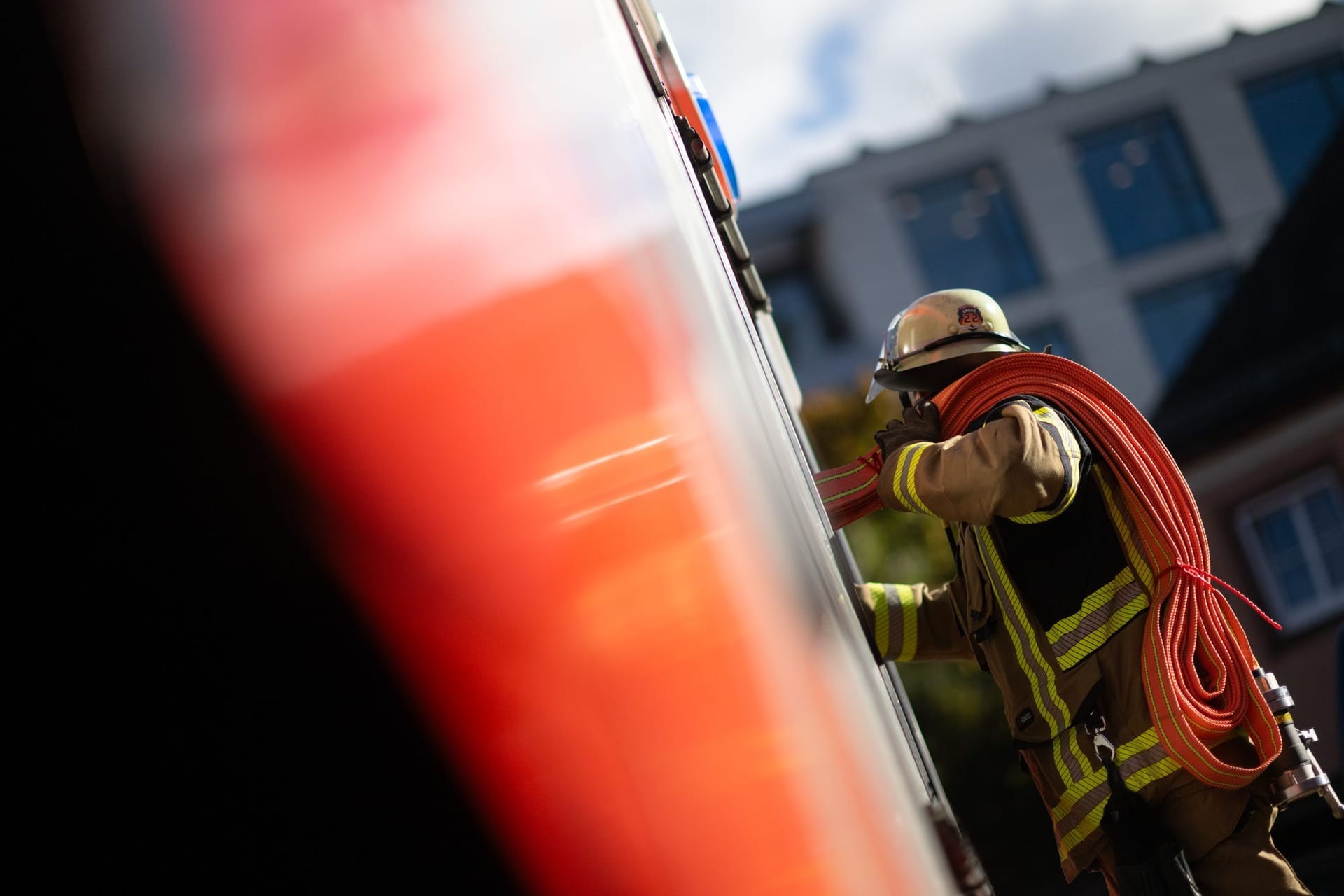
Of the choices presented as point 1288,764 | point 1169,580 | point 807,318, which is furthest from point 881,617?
point 807,318

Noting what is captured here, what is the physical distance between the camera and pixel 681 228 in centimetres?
128

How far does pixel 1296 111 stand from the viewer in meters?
22.6

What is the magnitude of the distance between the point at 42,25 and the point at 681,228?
0.67 m

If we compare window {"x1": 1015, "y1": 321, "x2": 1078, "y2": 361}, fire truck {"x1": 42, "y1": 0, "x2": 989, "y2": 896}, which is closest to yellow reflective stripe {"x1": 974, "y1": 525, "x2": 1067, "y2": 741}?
fire truck {"x1": 42, "y1": 0, "x2": 989, "y2": 896}

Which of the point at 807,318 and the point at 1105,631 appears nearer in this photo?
the point at 1105,631

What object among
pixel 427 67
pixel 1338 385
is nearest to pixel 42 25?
pixel 427 67

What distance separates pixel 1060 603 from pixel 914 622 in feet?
1.48

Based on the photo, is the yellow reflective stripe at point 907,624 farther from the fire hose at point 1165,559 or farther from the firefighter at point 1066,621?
the fire hose at point 1165,559

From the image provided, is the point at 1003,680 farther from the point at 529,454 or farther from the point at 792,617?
the point at 529,454

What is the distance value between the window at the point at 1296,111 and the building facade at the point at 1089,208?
0.04 m


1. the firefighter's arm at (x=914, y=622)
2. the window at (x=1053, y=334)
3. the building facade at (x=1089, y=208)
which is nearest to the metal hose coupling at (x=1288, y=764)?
the firefighter's arm at (x=914, y=622)

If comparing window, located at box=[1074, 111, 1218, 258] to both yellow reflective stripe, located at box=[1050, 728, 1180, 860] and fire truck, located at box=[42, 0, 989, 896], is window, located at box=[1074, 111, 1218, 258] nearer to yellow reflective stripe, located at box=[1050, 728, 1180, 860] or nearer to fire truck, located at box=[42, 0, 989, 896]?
yellow reflective stripe, located at box=[1050, 728, 1180, 860]

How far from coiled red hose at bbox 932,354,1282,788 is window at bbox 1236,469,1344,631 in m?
12.0

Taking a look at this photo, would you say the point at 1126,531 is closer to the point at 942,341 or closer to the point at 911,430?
the point at 911,430
